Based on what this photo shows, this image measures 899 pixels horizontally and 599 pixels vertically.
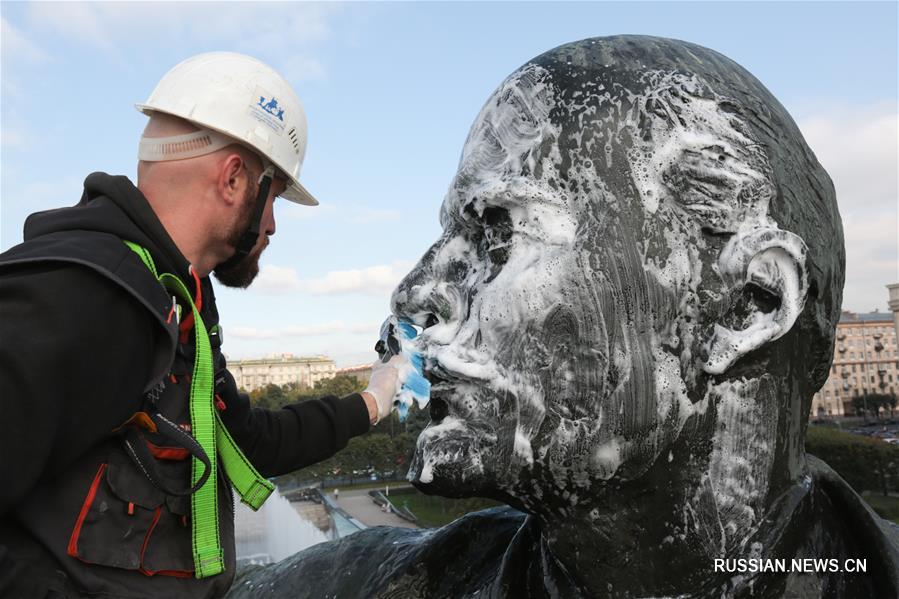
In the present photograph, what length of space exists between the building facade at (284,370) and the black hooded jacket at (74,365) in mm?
117243

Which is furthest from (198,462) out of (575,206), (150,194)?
(575,206)

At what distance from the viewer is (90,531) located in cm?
203

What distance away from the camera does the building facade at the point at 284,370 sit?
389 ft

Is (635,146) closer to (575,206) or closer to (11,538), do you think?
(575,206)

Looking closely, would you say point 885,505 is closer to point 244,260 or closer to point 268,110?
point 244,260

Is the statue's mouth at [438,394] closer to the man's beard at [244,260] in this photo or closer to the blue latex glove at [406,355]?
the blue latex glove at [406,355]

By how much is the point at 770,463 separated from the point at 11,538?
198 cm

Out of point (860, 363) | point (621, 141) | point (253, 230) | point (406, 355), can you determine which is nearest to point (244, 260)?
point (253, 230)

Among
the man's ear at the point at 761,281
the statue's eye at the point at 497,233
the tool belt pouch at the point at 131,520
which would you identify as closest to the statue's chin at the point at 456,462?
the statue's eye at the point at 497,233

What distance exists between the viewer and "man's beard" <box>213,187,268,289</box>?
8.65ft

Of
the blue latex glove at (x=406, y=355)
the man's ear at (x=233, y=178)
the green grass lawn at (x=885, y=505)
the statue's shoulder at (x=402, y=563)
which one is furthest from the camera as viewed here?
the green grass lawn at (x=885, y=505)

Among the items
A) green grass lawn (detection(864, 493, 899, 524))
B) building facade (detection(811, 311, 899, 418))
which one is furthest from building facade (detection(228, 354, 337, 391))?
green grass lawn (detection(864, 493, 899, 524))

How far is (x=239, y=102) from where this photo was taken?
2.66 metres

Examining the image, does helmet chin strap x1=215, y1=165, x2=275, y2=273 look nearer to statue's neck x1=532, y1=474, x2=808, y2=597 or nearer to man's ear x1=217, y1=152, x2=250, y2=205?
man's ear x1=217, y1=152, x2=250, y2=205
